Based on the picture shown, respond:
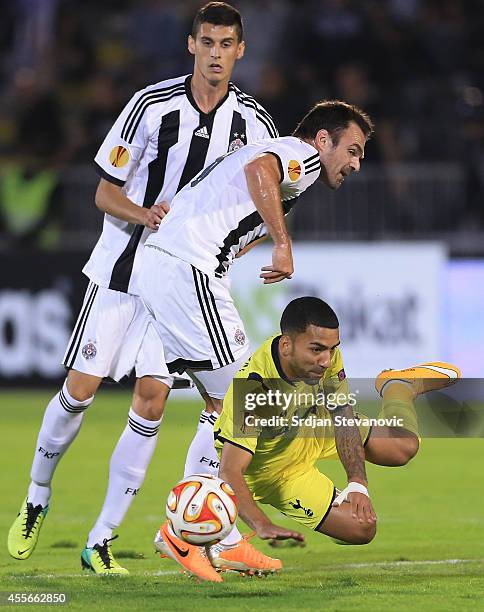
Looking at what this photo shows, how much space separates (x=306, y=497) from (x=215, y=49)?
2204mm

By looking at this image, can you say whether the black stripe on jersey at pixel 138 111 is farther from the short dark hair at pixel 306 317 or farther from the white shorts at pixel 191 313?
the short dark hair at pixel 306 317

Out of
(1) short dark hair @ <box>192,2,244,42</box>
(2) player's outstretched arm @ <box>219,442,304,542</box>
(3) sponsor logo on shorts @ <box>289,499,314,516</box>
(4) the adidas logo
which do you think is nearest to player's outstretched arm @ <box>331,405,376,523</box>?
(3) sponsor logo on shorts @ <box>289,499,314,516</box>

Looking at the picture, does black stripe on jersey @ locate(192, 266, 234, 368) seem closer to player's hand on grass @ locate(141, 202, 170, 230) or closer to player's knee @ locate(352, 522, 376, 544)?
player's hand on grass @ locate(141, 202, 170, 230)

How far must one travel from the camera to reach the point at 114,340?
680 centimetres

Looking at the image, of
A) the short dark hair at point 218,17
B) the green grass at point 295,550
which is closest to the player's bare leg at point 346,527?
the green grass at point 295,550

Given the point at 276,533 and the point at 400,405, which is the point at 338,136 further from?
the point at 276,533

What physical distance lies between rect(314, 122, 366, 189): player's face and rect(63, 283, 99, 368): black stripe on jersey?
1497 millimetres

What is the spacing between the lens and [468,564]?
6.33 m

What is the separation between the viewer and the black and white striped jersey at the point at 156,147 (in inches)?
261

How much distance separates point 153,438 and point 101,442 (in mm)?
4605

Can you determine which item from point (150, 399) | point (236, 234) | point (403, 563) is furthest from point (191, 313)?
point (403, 563)

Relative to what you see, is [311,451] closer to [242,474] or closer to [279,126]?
[242,474]

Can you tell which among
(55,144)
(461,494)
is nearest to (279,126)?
(55,144)

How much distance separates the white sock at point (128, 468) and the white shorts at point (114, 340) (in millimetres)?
265
